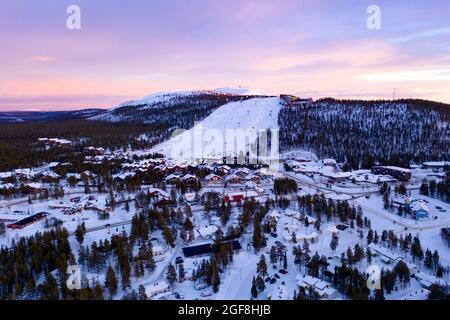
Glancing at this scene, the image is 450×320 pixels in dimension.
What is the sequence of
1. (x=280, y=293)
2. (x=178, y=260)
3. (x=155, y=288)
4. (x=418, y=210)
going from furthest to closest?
(x=418, y=210) < (x=178, y=260) < (x=155, y=288) < (x=280, y=293)

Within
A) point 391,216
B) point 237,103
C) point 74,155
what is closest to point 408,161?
point 391,216

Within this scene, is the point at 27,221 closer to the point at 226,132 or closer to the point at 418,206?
the point at 418,206

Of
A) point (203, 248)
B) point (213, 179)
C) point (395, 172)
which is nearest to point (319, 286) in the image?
point (203, 248)

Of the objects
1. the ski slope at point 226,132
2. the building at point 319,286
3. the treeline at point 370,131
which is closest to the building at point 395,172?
the treeline at point 370,131

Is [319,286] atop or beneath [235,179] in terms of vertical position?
beneath

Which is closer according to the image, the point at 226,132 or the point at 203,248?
the point at 203,248

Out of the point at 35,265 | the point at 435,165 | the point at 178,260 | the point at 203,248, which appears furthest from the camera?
the point at 435,165
